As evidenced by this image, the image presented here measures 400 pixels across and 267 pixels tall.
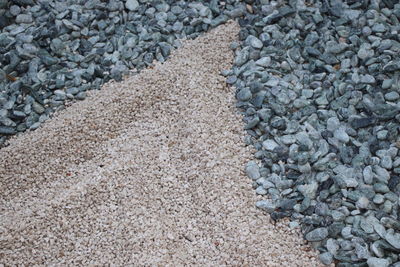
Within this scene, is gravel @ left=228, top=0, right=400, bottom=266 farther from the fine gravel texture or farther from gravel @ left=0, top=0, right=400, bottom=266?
the fine gravel texture

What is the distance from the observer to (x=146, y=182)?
2961 millimetres

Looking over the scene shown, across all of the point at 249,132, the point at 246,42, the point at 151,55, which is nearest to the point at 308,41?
the point at 246,42

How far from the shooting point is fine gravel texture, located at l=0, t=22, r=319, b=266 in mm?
2738

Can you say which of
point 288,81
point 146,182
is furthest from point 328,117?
point 146,182

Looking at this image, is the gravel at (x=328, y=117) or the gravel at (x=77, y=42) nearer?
the gravel at (x=328, y=117)

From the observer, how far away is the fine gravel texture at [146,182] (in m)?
2.74

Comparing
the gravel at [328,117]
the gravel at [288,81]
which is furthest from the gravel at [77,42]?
the gravel at [328,117]

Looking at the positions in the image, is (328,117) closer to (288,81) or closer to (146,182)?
(288,81)

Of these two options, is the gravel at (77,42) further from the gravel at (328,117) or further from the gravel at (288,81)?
the gravel at (328,117)

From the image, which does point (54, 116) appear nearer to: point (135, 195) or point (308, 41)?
point (135, 195)

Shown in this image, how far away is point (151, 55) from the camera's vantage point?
11.3ft

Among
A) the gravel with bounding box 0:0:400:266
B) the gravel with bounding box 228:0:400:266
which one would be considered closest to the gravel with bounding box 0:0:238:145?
the gravel with bounding box 0:0:400:266

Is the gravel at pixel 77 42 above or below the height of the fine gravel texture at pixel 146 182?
above

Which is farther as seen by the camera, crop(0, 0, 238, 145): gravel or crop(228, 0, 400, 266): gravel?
crop(0, 0, 238, 145): gravel
